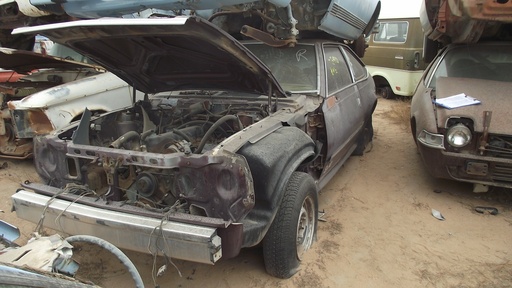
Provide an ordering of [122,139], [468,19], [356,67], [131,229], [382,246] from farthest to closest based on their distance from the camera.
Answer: [356,67] < [468,19] < [382,246] < [122,139] < [131,229]

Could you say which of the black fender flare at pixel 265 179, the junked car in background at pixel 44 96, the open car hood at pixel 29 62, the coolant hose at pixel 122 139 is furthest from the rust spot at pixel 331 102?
the open car hood at pixel 29 62

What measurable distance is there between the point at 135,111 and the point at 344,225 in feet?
7.77

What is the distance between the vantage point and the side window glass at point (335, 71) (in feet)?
12.9

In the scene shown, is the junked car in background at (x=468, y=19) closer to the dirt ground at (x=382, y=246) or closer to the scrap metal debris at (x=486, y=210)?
the dirt ground at (x=382, y=246)

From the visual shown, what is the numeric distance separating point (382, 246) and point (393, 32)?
7.97m

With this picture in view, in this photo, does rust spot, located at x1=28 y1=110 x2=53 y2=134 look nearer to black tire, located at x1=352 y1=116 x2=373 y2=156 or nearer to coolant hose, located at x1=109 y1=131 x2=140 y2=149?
coolant hose, located at x1=109 y1=131 x2=140 y2=149

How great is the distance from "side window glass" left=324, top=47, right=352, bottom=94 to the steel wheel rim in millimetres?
1298

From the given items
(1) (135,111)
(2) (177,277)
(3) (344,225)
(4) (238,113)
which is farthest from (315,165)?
(1) (135,111)

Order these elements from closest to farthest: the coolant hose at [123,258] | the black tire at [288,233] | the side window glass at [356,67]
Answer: the coolant hose at [123,258]
the black tire at [288,233]
the side window glass at [356,67]

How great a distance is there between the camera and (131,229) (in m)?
2.20

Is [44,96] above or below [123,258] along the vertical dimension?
above

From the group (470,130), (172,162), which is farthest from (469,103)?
(172,162)

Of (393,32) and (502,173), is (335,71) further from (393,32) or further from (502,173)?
(393,32)

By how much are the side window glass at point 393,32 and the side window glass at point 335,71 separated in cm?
576
